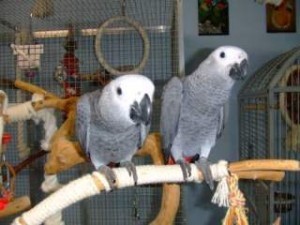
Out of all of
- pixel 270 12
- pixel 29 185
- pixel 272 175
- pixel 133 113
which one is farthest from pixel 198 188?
pixel 133 113

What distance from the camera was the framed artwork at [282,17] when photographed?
2150 mm

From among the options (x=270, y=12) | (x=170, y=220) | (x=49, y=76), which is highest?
(x=270, y=12)

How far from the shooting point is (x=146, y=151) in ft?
4.07

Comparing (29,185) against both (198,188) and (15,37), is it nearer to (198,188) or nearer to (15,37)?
(15,37)

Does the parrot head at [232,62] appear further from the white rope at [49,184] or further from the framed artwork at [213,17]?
the framed artwork at [213,17]

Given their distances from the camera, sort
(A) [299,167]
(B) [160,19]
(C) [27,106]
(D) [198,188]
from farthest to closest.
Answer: (D) [198,188], (B) [160,19], (C) [27,106], (A) [299,167]

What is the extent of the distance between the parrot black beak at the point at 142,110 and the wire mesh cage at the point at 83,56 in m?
0.89

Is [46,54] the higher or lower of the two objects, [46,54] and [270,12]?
the lower

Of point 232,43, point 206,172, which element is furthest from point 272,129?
point 232,43

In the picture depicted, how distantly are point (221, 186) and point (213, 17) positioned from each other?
1489mm

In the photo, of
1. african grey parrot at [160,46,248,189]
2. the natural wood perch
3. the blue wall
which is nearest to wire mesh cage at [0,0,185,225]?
the blue wall

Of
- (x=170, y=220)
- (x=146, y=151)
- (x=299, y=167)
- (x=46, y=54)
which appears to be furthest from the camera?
(x=46, y=54)

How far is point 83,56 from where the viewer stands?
2014 millimetres

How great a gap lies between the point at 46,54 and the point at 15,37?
0.62 feet
